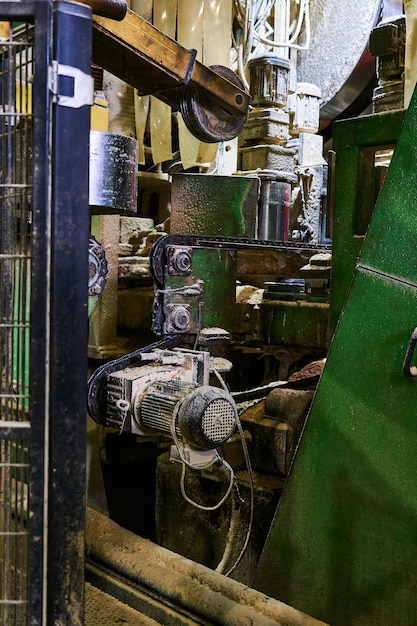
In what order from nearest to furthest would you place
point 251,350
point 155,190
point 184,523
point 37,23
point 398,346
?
point 37,23, point 398,346, point 184,523, point 251,350, point 155,190

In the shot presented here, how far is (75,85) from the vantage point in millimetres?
1855

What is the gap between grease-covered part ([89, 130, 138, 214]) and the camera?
3661 millimetres

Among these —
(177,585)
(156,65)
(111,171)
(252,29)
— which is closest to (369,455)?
(177,585)

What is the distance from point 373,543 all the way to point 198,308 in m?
2.09

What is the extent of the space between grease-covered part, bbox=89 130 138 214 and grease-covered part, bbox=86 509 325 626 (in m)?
1.66

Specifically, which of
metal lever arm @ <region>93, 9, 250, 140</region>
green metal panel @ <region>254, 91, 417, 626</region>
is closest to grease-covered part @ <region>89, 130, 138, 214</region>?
metal lever arm @ <region>93, 9, 250, 140</region>

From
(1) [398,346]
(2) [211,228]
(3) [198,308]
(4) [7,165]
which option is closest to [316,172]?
(2) [211,228]

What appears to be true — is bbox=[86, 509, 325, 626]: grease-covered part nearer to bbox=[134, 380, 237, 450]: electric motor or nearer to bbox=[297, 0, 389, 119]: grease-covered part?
bbox=[134, 380, 237, 450]: electric motor

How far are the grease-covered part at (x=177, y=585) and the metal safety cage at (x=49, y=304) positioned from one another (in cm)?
78

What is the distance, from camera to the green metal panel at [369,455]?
2395 millimetres

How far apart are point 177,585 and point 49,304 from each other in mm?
1438

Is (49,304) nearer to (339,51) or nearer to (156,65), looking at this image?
(156,65)

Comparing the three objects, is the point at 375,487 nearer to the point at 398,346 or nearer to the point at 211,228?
the point at 398,346

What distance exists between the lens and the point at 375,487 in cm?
246
